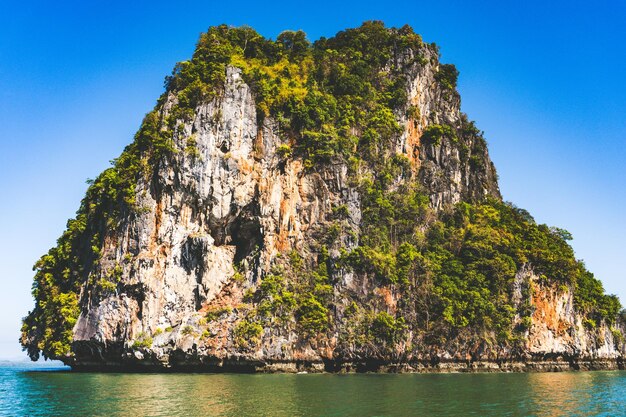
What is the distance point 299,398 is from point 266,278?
19.2m

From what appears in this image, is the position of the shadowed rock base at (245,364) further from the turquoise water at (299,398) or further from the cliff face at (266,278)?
the turquoise water at (299,398)

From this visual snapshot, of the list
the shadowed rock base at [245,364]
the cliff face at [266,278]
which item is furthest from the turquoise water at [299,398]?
the cliff face at [266,278]

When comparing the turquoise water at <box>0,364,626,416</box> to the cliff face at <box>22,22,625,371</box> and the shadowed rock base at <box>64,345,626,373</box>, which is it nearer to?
the shadowed rock base at <box>64,345,626,373</box>

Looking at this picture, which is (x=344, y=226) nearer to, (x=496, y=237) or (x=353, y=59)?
(x=496, y=237)

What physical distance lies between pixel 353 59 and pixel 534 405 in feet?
147

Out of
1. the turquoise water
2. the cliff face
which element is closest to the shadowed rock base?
the cliff face

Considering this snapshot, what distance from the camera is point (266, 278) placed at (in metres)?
42.6

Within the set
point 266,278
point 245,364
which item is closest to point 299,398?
point 245,364

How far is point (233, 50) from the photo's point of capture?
5219 centimetres

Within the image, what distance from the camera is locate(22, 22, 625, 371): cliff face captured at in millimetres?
40438

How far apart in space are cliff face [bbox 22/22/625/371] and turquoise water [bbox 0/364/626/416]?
7.86 meters

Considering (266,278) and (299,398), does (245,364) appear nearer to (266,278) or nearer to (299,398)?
(266,278)

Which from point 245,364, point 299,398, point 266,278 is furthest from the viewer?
point 266,278

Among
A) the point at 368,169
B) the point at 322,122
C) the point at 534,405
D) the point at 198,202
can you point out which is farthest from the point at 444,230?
the point at 534,405
